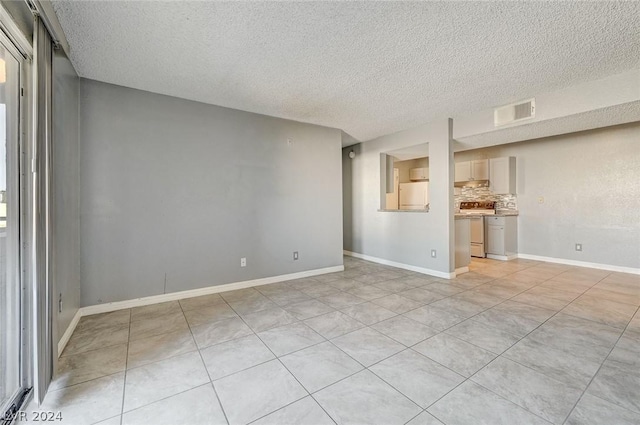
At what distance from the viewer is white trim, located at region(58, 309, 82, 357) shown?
82.5 inches

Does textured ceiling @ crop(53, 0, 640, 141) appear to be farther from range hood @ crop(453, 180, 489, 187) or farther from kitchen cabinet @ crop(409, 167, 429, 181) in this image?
kitchen cabinet @ crop(409, 167, 429, 181)

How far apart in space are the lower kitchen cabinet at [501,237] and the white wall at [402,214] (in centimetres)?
221

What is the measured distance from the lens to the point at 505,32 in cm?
208

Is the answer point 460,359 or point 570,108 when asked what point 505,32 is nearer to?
point 570,108

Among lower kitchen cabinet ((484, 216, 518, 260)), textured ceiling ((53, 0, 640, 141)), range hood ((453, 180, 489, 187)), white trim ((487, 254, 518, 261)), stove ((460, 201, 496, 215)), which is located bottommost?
white trim ((487, 254, 518, 261))

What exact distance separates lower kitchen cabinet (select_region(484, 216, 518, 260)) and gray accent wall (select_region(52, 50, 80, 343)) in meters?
6.78

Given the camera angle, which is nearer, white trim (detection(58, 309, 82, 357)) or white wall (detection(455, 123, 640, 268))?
white trim (detection(58, 309, 82, 357))

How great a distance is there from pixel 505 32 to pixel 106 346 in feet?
13.4

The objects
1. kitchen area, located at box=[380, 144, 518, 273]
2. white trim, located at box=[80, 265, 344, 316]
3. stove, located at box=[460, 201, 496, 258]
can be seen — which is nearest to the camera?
white trim, located at box=[80, 265, 344, 316]

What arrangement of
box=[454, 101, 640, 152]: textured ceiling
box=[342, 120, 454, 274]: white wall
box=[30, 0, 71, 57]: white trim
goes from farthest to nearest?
box=[342, 120, 454, 274]: white wall → box=[454, 101, 640, 152]: textured ceiling → box=[30, 0, 71, 57]: white trim

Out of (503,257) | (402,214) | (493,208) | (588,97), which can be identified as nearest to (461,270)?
(402,214)

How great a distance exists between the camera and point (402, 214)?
4887 millimetres

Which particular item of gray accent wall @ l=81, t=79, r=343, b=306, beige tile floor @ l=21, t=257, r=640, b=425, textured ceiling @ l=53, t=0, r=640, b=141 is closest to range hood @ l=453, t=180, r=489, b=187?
textured ceiling @ l=53, t=0, r=640, b=141

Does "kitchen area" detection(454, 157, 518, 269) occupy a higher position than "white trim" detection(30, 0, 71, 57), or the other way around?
→ "white trim" detection(30, 0, 71, 57)
